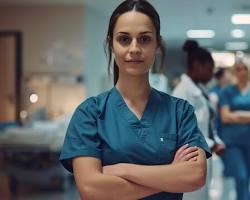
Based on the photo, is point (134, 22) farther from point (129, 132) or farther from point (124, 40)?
point (129, 132)

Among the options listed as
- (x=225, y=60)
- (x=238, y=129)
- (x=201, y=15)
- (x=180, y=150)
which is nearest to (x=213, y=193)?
(x=238, y=129)

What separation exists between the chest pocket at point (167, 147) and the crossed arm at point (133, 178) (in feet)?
0.08

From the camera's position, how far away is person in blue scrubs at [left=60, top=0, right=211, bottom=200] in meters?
1.15

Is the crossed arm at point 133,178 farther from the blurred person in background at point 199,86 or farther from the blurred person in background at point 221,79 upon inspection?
the blurred person in background at point 221,79

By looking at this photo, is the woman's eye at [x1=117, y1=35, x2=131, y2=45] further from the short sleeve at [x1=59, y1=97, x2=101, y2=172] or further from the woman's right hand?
the woman's right hand

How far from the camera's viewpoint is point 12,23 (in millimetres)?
5457

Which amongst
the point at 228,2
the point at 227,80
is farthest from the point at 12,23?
the point at 227,80

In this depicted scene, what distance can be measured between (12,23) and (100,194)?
4610 millimetres

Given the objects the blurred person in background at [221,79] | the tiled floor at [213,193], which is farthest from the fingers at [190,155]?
the tiled floor at [213,193]

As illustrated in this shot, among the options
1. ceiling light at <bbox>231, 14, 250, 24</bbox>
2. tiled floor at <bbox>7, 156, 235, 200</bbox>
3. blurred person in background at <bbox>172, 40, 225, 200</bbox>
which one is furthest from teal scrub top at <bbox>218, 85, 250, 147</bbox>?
ceiling light at <bbox>231, 14, 250, 24</bbox>

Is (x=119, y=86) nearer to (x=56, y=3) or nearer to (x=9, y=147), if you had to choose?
(x=9, y=147)

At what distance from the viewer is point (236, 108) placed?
3312mm

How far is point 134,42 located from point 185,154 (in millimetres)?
308

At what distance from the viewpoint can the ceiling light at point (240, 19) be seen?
4266 mm
